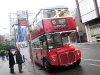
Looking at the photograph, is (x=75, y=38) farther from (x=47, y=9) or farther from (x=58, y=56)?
(x=58, y=56)

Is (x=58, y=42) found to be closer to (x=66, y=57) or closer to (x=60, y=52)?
(x=60, y=52)

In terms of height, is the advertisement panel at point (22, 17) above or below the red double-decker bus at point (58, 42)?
above

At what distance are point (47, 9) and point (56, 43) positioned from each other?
3.64 metres

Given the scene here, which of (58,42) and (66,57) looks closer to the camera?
(66,57)

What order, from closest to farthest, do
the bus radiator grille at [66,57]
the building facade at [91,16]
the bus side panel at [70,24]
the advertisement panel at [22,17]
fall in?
1. the advertisement panel at [22,17]
2. the bus radiator grille at [66,57]
3. the bus side panel at [70,24]
4. the building facade at [91,16]

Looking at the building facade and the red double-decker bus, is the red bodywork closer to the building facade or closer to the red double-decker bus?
the red double-decker bus

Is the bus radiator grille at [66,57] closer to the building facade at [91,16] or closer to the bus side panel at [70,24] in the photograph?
the bus side panel at [70,24]

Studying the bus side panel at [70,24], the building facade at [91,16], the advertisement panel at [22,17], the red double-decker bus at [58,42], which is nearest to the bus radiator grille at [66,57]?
the red double-decker bus at [58,42]

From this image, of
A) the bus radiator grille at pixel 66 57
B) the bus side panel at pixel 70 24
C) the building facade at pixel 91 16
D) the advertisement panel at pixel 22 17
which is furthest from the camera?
the building facade at pixel 91 16

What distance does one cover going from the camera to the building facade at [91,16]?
100 ft

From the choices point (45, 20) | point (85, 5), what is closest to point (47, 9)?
point (45, 20)

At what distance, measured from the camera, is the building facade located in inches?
1201

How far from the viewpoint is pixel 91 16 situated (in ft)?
104

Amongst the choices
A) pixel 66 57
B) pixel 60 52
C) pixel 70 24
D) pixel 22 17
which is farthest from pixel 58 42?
pixel 22 17
